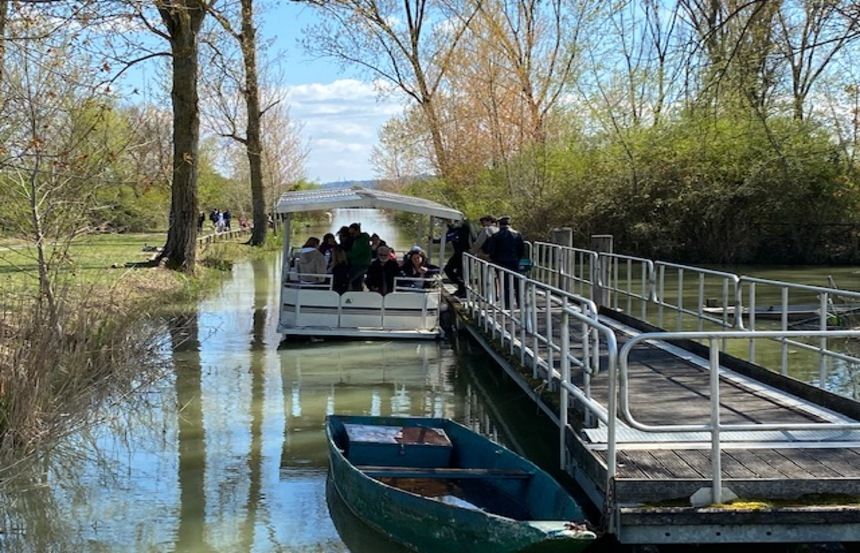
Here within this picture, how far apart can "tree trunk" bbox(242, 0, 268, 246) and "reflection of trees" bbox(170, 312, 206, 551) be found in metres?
18.1

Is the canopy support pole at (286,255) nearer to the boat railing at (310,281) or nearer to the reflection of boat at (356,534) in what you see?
the boat railing at (310,281)

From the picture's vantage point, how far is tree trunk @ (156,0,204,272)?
2472 cm

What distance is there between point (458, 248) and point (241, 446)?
1025cm

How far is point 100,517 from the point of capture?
8.36 m

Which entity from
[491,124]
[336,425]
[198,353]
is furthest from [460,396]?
[491,124]

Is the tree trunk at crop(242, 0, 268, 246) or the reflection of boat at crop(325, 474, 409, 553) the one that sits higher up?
the tree trunk at crop(242, 0, 268, 246)

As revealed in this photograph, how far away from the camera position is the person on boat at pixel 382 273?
55.4 feet

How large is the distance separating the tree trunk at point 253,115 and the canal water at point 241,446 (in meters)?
17.9

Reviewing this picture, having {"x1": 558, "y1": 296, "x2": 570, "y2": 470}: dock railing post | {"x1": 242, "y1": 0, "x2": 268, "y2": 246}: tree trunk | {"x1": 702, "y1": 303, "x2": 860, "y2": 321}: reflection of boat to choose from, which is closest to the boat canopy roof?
{"x1": 702, "y1": 303, "x2": 860, "y2": 321}: reflection of boat

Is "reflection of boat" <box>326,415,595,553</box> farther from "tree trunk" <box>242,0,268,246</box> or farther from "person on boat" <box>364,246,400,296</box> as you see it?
"tree trunk" <box>242,0,268,246</box>

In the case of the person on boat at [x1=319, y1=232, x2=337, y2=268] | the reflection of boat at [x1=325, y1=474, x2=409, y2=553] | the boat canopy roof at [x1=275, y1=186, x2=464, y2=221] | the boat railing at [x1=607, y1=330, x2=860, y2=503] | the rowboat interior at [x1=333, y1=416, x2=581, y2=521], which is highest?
the boat canopy roof at [x1=275, y1=186, x2=464, y2=221]

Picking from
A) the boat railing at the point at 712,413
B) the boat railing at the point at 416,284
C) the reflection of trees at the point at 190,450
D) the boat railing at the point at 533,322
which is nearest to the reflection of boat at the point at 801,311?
the boat railing at the point at 533,322

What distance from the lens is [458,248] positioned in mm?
20266

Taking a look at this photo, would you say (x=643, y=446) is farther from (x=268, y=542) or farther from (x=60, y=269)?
(x=60, y=269)
